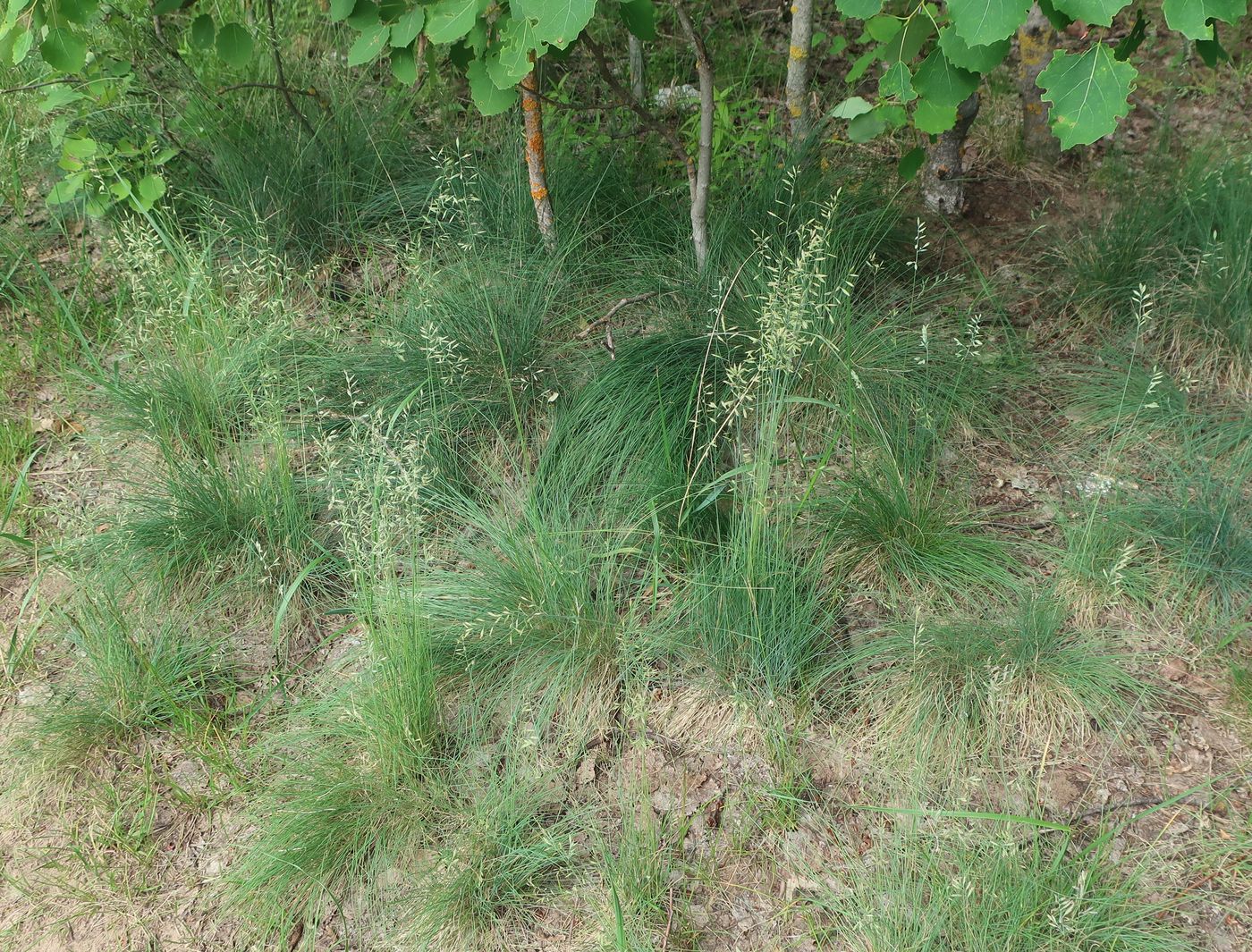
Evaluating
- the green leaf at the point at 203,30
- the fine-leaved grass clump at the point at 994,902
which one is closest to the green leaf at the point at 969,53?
the fine-leaved grass clump at the point at 994,902

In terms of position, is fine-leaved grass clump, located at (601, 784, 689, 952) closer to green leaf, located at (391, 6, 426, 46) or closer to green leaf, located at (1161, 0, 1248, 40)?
green leaf, located at (1161, 0, 1248, 40)

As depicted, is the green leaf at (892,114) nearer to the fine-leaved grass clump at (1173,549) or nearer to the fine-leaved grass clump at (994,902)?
the fine-leaved grass clump at (1173,549)

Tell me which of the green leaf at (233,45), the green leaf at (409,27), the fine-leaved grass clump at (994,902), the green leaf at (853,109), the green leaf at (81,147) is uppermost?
the green leaf at (409,27)

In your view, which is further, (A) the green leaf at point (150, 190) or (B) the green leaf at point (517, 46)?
(A) the green leaf at point (150, 190)

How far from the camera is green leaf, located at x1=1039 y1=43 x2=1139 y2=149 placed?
2.15 metres

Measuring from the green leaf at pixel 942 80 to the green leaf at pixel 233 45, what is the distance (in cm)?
210

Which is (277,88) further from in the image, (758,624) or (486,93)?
(758,624)

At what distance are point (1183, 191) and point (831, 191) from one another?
1154 mm

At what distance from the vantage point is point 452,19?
2.68m

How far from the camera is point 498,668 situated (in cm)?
264

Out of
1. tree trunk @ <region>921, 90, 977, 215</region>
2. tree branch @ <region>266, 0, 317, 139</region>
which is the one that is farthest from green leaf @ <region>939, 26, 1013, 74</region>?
tree branch @ <region>266, 0, 317, 139</region>

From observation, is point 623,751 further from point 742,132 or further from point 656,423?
point 742,132

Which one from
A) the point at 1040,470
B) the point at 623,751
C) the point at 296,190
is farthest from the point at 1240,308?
the point at 296,190

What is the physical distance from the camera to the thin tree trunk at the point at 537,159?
3.49 m
